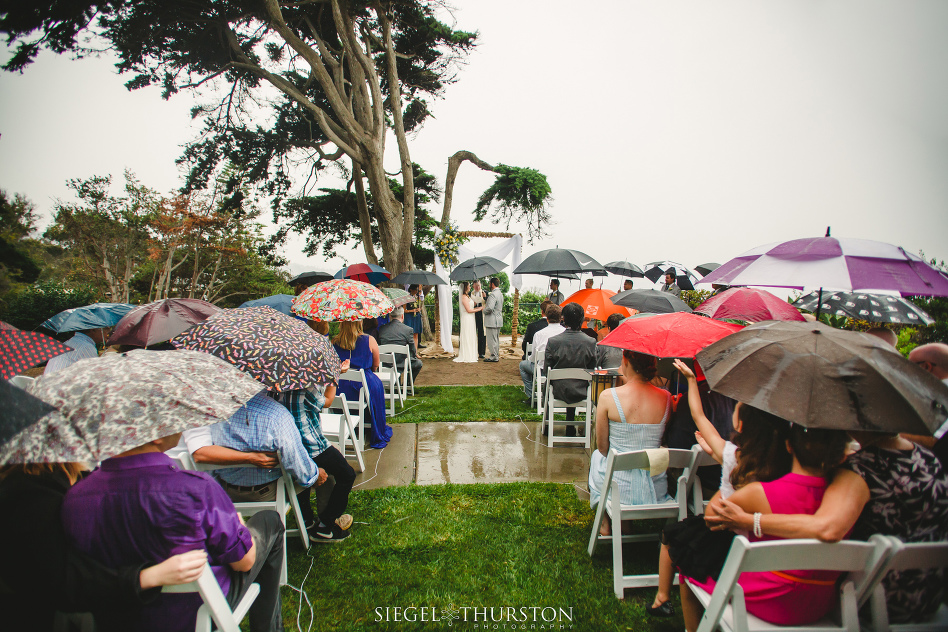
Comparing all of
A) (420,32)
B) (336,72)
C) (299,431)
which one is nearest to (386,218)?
(336,72)

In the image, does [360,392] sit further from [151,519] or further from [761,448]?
[761,448]

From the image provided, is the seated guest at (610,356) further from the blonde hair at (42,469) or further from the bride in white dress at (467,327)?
the bride in white dress at (467,327)

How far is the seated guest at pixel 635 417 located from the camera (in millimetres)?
2766

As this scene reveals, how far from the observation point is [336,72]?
34.7 ft

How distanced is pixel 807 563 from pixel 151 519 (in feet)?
7.53

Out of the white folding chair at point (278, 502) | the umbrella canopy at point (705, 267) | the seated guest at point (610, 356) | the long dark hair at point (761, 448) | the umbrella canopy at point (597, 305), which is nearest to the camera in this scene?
the long dark hair at point (761, 448)

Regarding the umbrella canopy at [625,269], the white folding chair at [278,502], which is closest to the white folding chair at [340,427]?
the white folding chair at [278,502]

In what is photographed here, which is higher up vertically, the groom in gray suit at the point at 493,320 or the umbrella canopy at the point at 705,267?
the umbrella canopy at the point at 705,267

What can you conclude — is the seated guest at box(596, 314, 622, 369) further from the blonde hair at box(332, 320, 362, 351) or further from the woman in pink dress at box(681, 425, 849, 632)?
the woman in pink dress at box(681, 425, 849, 632)

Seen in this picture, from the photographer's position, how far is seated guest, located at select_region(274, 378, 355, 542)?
292 centimetres

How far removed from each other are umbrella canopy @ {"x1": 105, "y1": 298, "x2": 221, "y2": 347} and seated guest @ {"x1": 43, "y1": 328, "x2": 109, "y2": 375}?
0.56 feet

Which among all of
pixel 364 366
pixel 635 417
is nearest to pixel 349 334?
pixel 364 366

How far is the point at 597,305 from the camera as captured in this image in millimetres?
6535

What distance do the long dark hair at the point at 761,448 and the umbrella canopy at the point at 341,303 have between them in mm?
3260
